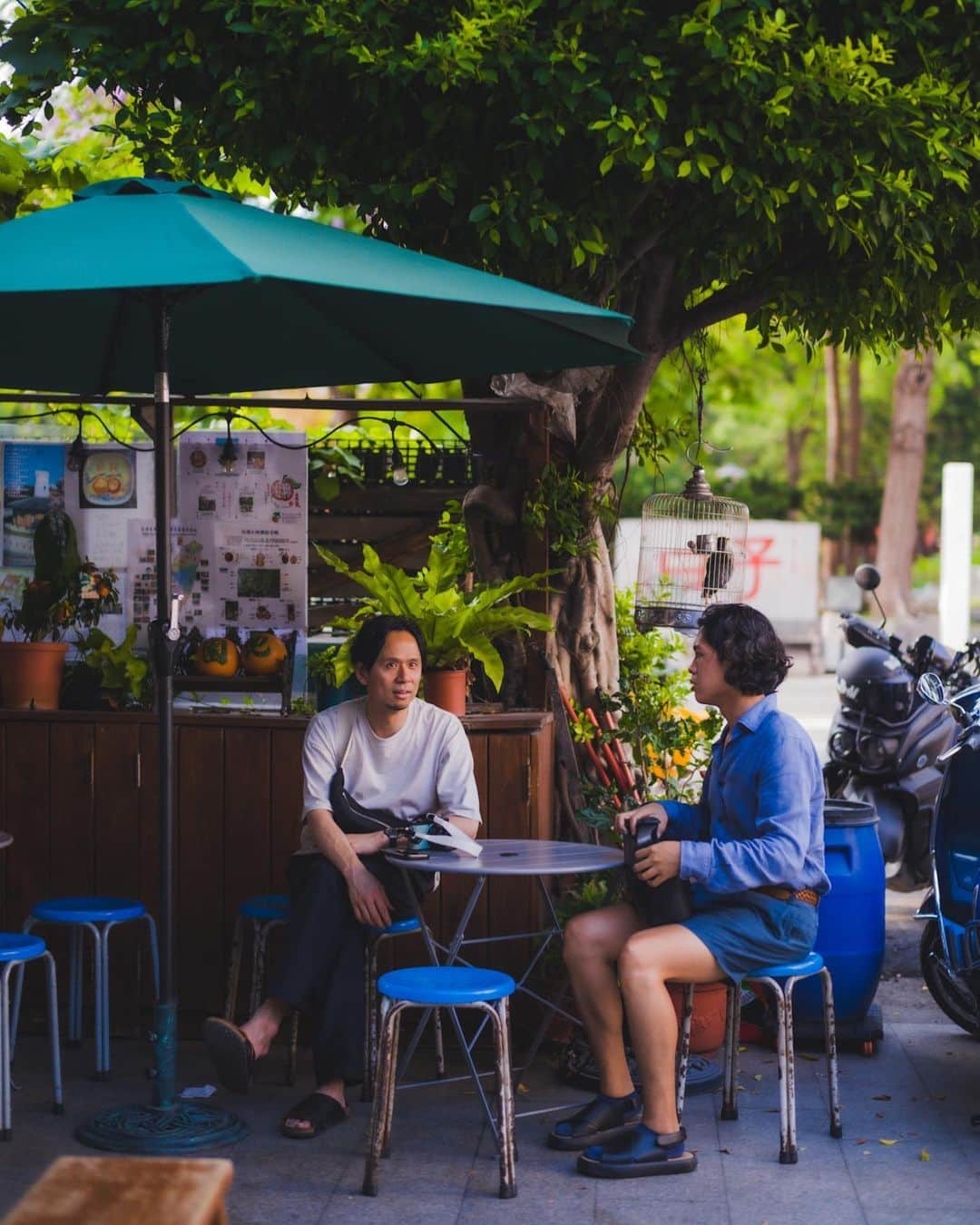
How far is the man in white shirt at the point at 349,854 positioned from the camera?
494 cm

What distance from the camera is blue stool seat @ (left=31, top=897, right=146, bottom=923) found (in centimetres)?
532

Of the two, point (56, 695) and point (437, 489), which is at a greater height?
point (437, 489)

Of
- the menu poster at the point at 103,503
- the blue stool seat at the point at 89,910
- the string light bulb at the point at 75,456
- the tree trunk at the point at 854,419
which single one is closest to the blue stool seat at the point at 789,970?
the blue stool seat at the point at 89,910

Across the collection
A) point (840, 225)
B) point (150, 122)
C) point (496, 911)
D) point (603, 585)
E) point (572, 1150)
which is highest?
point (150, 122)

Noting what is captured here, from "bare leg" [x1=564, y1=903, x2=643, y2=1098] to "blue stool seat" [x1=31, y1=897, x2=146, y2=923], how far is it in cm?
156

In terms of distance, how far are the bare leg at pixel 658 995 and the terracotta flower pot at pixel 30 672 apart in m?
2.64

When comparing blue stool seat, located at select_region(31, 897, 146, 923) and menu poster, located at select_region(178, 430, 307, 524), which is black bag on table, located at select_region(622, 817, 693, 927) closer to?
blue stool seat, located at select_region(31, 897, 146, 923)

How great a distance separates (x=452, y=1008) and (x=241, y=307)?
7.78 ft

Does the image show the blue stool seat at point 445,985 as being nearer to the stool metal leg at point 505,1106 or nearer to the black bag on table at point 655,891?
the stool metal leg at point 505,1106

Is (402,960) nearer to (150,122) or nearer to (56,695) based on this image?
(56,695)

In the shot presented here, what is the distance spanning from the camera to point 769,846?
4.56 metres

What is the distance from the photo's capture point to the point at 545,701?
6.39 metres

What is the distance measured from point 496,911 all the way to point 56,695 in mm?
1867

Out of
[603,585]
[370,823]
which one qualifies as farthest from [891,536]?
[370,823]
